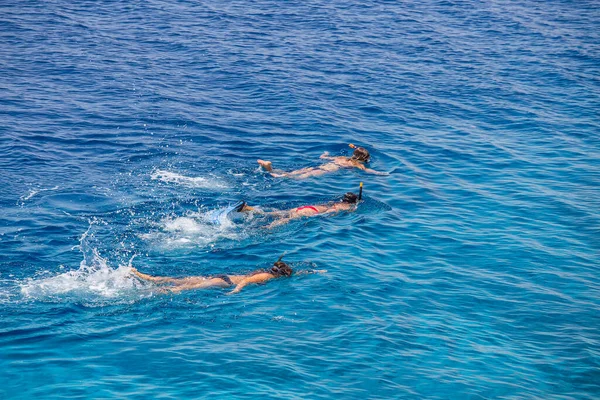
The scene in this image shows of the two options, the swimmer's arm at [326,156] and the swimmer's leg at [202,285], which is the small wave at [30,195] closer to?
the swimmer's leg at [202,285]

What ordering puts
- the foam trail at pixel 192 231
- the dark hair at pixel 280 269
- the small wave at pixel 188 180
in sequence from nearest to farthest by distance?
the dark hair at pixel 280 269
the foam trail at pixel 192 231
the small wave at pixel 188 180

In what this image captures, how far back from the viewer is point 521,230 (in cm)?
1916

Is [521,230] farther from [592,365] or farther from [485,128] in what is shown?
[485,128]

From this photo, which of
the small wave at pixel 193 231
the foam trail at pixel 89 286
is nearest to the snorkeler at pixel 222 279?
the foam trail at pixel 89 286

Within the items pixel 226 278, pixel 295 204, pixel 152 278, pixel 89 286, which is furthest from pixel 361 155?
pixel 89 286

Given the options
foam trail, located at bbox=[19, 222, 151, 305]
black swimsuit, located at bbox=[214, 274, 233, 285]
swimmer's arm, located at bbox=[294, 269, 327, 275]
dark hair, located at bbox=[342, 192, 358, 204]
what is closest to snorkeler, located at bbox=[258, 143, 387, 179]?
dark hair, located at bbox=[342, 192, 358, 204]

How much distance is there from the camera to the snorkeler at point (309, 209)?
60.3 feet

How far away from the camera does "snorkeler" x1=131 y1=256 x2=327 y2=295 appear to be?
14875 millimetres

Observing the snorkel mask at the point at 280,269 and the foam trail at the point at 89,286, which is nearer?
the foam trail at the point at 89,286

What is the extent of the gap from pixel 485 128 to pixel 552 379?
1484 cm

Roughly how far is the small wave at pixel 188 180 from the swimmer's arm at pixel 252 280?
5.42 m

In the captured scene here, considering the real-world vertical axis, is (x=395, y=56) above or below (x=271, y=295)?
above

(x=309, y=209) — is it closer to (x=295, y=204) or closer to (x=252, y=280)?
(x=295, y=204)

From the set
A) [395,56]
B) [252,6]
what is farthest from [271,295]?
[252,6]
